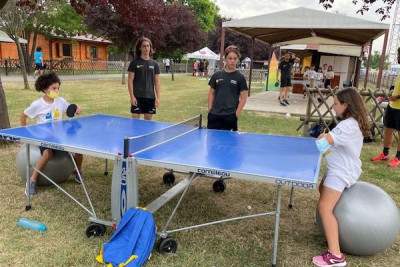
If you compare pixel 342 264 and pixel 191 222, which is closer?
pixel 342 264

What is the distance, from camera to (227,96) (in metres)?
4.80

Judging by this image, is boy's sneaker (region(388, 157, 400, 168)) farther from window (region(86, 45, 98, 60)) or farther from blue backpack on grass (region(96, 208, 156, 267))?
window (region(86, 45, 98, 60))

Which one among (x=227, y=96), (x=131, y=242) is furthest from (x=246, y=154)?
(x=227, y=96)

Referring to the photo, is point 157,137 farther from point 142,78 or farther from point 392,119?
point 392,119

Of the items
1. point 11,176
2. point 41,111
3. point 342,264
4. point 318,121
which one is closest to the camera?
point 342,264

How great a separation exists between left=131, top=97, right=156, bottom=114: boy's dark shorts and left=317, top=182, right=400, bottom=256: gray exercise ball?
3.56 metres

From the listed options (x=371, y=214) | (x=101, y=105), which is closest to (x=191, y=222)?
(x=371, y=214)

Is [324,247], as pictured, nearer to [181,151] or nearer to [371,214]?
[371,214]

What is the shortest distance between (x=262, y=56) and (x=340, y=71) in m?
39.2

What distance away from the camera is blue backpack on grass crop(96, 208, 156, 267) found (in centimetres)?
292

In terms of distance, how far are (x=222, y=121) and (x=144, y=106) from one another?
1612 mm

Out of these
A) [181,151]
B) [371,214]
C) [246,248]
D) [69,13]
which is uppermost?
[69,13]

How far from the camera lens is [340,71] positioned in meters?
21.9

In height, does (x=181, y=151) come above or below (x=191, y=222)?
above
